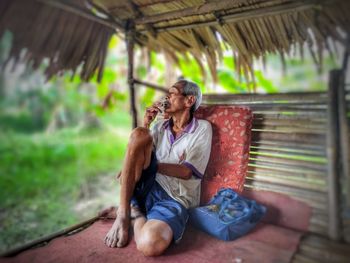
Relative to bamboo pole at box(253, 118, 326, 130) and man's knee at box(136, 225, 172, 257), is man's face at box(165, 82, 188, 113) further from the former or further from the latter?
man's knee at box(136, 225, 172, 257)

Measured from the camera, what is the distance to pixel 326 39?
5.55ft

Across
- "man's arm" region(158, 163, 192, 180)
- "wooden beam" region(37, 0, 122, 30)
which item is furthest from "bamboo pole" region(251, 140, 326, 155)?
"wooden beam" region(37, 0, 122, 30)

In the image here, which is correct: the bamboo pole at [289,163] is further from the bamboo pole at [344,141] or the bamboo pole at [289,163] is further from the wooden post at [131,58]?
the wooden post at [131,58]

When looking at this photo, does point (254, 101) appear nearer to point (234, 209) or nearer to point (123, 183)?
point (234, 209)

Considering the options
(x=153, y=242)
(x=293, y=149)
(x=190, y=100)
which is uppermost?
(x=190, y=100)

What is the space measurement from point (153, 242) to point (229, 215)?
473mm

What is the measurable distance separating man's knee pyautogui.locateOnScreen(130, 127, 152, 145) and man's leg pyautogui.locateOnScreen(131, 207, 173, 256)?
50 cm

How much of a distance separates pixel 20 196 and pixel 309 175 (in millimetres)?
4217

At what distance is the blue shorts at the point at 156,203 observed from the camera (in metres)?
1.67

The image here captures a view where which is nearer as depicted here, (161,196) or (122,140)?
(161,196)

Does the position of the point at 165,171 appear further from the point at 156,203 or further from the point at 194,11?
the point at 194,11

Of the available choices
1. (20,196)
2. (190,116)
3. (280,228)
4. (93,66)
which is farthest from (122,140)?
(280,228)

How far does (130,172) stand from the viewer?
5.69 feet

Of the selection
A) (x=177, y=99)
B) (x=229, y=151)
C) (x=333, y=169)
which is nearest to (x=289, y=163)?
(x=333, y=169)
